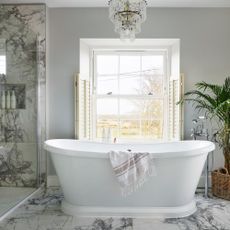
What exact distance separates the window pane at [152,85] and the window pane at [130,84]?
0.25ft

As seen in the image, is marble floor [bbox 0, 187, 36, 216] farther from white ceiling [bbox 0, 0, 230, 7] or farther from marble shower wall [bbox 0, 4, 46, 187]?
white ceiling [bbox 0, 0, 230, 7]

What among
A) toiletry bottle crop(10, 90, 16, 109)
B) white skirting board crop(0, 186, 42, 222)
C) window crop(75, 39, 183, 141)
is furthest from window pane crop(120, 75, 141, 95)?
white skirting board crop(0, 186, 42, 222)

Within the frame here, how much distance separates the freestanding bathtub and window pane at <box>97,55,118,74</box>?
1.76 m

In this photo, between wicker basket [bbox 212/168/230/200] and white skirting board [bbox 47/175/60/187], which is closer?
wicker basket [bbox 212/168/230/200]

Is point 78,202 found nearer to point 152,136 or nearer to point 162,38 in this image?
point 152,136

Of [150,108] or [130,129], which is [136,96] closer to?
[150,108]

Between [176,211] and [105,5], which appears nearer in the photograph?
[176,211]

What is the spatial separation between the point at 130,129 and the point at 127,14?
2017 mm

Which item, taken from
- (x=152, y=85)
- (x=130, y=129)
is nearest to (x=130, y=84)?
(x=152, y=85)

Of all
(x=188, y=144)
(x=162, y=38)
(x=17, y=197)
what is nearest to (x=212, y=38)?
(x=162, y=38)

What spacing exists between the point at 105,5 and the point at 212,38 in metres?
1.52

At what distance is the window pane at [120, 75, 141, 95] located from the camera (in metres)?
4.08

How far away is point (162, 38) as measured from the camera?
365cm

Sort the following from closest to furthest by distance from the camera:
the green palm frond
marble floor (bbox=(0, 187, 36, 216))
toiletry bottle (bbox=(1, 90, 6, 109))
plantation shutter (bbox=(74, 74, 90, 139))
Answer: marble floor (bbox=(0, 187, 36, 216)), the green palm frond, toiletry bottle (bbox=(1, 90, 6, 109)), plantation shutter (bbox=(74, 74, 90, 139))
